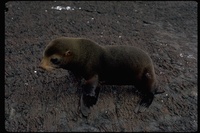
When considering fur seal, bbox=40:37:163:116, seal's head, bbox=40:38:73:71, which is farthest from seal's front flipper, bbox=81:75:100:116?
seal's head, bbox=40:38:73:71

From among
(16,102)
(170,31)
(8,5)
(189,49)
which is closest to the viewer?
(16,102)

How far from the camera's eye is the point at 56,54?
12.9 feet

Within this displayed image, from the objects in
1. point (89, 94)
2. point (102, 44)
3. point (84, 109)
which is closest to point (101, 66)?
point (89, 94)

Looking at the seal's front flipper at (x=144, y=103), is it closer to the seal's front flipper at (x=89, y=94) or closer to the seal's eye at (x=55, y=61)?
the seal's front flipper at (x=89, y=94)

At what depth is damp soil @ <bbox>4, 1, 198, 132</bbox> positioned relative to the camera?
3.98 meters

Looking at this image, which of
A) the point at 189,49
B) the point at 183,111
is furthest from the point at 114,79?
the point at 189,49

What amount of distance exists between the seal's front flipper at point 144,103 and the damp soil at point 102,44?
6 centimetres

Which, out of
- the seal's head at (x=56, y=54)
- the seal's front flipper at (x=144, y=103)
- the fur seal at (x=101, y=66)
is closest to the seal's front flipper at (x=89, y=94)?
the fur seal at (x=101, y=66)

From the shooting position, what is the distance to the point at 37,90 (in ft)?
14.2

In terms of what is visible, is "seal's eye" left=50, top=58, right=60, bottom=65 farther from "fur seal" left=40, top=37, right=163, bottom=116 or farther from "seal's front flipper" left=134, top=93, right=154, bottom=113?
"seal's front flipper" left=134, top=93, right=154, bottom=113

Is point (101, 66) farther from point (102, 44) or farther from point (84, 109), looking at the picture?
point (102, 44)

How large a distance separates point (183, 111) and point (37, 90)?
191 cm

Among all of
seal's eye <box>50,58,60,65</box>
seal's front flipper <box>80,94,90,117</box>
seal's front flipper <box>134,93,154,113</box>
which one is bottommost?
seal's front flipper <box>134,93,154,113</box>

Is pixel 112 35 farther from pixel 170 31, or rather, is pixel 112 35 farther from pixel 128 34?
pixel 170 31
